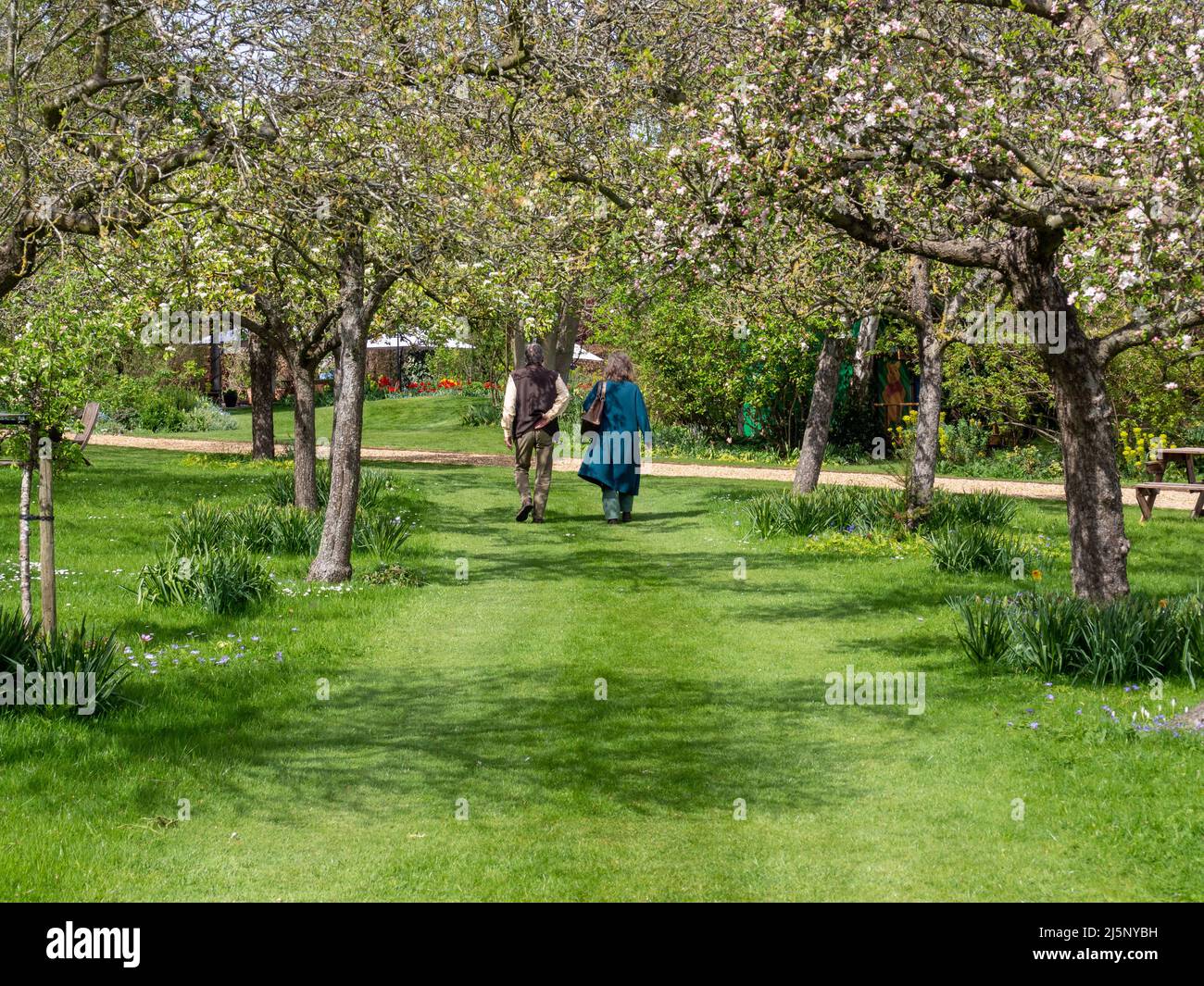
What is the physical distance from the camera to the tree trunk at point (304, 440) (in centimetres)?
1677

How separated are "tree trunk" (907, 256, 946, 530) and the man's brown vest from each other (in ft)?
14.6

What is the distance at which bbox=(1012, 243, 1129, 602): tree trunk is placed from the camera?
1027 cm

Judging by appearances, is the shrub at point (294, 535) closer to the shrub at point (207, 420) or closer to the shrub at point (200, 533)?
the shrub at point (200, 533)

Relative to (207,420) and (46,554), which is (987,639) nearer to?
(46,554)

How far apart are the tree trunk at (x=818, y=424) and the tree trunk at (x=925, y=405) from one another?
7.15 ft

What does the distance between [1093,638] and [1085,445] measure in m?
1.97

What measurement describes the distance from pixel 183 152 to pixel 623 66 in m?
6.26

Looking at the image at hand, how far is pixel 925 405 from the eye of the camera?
632 inches

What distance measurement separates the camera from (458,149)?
426 inches

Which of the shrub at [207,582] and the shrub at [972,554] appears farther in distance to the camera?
the shrub at [972,554]

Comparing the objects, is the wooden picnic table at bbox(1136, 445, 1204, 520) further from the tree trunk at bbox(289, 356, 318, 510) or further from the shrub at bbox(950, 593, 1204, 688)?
the tree trunk at bbox(289, 356, 318, 510)

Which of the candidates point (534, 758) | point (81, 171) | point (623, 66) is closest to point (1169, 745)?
point (534, 758)

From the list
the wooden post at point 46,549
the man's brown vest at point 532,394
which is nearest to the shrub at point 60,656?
the wooden post at point 46,549

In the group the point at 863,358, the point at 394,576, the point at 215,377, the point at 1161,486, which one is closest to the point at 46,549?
the point at 394,576
